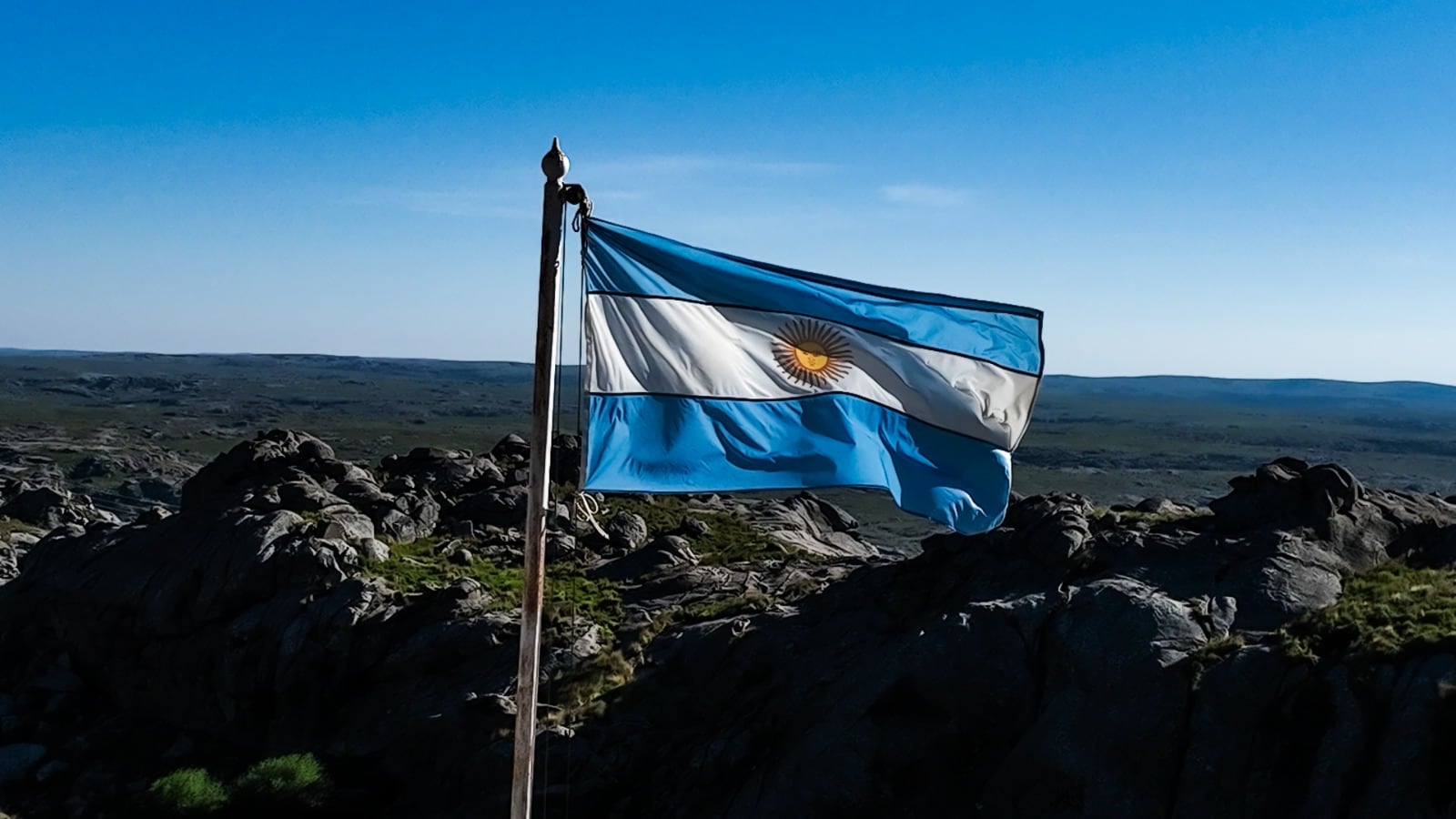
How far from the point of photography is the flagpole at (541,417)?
10.3 meters

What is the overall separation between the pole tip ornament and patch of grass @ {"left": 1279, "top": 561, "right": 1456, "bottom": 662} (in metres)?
12.7

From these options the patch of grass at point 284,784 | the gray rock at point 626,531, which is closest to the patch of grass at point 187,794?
the patch of grass at point 284,784

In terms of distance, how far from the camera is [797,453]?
1245cm

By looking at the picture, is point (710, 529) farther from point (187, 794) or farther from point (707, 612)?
point (187, 794)

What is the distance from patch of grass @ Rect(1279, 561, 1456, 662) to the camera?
17.0m

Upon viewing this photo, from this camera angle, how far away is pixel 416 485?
135 feet

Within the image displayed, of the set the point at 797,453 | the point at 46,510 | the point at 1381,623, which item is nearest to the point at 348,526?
the point at 797,453

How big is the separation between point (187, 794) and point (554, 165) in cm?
1870

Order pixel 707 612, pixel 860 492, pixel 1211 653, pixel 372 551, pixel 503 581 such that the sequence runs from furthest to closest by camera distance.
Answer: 1. pixel 860 492
2. pixel 372 551
3. pixel 503 581
4. pixel 707 612
5. pixel 1211 653

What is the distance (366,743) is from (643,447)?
53.9 feet

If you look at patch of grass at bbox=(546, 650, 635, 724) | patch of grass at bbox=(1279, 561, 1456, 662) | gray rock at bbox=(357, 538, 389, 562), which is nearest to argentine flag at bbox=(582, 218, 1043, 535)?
patch of grass at bbox=(1279, 561, 1456, 662)

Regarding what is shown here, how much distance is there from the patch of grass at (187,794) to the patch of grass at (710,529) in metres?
13.1

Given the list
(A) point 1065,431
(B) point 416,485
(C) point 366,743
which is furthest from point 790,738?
(A) point 1065,431

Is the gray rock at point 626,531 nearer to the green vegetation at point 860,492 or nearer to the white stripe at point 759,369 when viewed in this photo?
the white stripe at point 759,369
